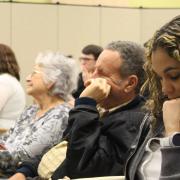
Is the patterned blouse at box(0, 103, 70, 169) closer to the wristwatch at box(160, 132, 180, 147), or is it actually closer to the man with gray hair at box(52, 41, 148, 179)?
the man with gray hair at box(52, 41, 148, 179)

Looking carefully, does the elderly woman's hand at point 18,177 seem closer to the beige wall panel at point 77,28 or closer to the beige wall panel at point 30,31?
the beige wall panel at point 30,31

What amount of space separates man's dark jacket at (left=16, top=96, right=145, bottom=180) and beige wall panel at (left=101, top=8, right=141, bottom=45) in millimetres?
4512

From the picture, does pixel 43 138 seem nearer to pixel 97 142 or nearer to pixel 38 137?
pixel 38 137

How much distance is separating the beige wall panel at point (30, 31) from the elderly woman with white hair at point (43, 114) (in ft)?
10.0

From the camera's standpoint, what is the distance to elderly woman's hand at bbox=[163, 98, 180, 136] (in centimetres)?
164

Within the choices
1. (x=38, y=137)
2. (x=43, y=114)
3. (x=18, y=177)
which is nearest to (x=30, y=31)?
(x=43, y=114)

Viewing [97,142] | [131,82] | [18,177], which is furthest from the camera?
[18,177]

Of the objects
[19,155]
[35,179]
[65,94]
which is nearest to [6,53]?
[65,94]

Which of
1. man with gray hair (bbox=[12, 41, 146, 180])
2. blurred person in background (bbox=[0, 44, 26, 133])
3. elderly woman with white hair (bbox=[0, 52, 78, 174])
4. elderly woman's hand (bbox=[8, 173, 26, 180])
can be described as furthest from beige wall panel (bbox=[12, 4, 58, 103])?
man with gray hair (bbox=[12, 41, 146, 180])

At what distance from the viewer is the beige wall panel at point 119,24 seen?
6555mm

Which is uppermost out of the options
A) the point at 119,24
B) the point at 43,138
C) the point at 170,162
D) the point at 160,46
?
the point at 119,24

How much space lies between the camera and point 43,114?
3.03m

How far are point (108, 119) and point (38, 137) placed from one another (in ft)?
2.73

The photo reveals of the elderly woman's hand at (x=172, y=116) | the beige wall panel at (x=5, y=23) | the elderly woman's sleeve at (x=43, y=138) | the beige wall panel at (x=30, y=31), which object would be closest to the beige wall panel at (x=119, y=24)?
the beige wall panel at (x=30, y=31)
